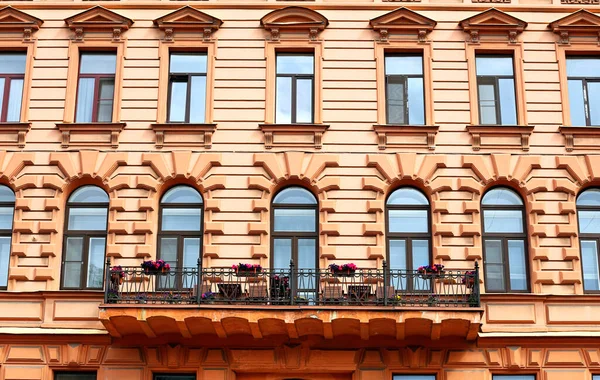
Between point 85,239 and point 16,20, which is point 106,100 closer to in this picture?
point 16,20

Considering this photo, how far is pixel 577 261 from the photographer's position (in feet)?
73.7

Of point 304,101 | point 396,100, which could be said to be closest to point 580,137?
point 396,100

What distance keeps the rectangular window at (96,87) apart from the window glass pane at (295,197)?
189 inches

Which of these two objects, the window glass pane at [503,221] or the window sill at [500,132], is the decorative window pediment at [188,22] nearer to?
the window sill at [500,132]

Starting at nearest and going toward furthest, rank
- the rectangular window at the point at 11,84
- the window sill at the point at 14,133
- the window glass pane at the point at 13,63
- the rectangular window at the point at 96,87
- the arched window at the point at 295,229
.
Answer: the arched window at the point at 295,229 < the window sill at the point at 14,133 < the rectangular window at the point at 96,87 < the rectangular window at the point at 11,84 < the window glass pane at the point at 13,63

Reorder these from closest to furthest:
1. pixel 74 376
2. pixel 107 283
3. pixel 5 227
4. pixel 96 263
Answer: pixel 107 283
pixel 74 376
pixel 96 263
pixel 5 227

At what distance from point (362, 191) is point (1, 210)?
29.2 feet

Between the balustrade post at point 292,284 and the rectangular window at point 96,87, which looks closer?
the balustrade post at point 292,284

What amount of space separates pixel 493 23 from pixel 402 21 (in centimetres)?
233

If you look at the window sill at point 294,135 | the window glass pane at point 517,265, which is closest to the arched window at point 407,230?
the window glass pane at point 517,265

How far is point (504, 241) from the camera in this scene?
75.4 ft

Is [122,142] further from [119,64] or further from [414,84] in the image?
[414,84]

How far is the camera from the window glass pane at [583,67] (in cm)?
2441

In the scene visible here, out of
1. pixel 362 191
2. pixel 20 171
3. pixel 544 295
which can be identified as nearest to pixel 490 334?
pixel 544 295
